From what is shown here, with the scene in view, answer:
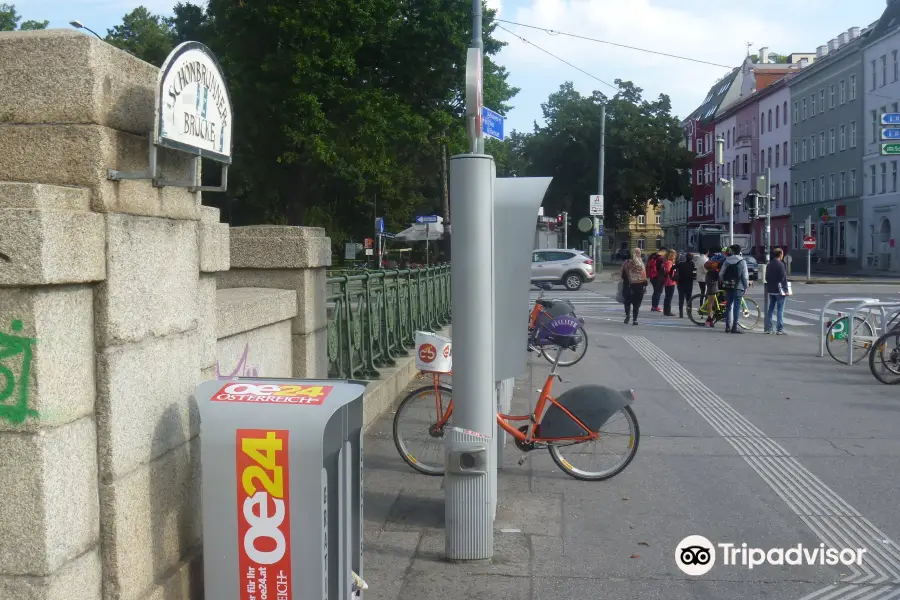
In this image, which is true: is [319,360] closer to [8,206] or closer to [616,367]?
[8,206]

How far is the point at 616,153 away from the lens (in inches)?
2980

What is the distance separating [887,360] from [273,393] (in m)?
10.5

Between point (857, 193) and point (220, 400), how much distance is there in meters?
65.8

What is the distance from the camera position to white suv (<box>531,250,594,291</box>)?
131ft

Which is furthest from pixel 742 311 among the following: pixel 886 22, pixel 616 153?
pixel 616 153

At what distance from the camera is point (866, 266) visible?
200ft

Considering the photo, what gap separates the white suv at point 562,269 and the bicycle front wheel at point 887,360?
1064 inches

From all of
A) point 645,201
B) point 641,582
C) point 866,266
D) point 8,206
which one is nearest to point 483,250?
point 641,582

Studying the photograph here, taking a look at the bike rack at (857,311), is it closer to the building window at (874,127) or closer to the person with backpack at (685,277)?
the person with backpack at (685,277)

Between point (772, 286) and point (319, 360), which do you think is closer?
point (319, 360)

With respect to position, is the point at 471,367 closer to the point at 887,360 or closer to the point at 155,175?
the point at 155,175

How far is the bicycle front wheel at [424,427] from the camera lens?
24.5 feet

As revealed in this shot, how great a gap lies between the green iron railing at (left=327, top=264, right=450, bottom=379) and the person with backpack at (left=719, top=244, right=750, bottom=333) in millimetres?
6820

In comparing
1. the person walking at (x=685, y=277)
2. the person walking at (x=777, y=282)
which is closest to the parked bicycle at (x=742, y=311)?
the person walking at (x=777, y=282)
